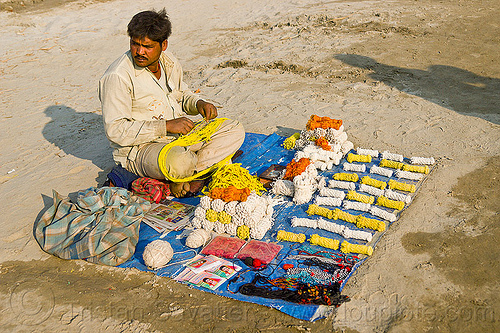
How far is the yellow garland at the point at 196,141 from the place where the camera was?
436 centimetres

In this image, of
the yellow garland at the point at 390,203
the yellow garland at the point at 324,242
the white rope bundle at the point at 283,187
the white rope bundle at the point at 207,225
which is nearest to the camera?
the yellow garland at the point at 324,242

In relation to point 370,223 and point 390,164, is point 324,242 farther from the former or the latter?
point 390,164

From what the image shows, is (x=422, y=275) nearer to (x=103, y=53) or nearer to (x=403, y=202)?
(x=403, y=202)

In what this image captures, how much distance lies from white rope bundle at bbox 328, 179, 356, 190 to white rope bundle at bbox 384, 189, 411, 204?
357 millimetres

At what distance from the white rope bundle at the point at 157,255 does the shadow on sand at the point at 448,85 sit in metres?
4.50

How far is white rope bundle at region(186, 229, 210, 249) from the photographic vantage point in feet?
12.4

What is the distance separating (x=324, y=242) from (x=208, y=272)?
1.00m

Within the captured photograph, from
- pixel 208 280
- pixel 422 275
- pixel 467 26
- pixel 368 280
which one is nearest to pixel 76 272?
pixel 208 280

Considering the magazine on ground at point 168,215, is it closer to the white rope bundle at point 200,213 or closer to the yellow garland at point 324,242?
the white rope bundle at point 200,213

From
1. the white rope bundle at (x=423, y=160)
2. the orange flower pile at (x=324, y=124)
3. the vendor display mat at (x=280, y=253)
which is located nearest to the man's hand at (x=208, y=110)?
the vendor display mat at (x=280, y=253)

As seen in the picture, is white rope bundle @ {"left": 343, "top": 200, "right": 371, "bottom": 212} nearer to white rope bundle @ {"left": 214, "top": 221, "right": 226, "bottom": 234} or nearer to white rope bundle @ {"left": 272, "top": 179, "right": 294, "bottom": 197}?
white rope bundle @ {"left": 272, "top": 179, "right": 294, "bottom": 197}

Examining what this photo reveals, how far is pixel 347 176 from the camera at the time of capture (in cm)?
462

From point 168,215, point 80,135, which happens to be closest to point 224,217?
point 168,215

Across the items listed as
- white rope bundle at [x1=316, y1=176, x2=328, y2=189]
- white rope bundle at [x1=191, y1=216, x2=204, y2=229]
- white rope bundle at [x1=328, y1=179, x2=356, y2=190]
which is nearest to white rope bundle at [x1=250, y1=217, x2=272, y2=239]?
white rope bundle at [x1=191, y1=216, x2=204, y2=229]
